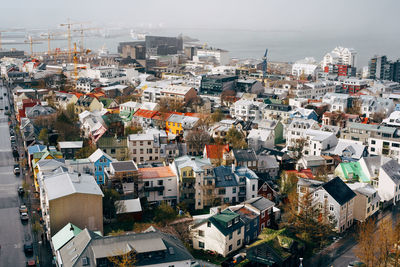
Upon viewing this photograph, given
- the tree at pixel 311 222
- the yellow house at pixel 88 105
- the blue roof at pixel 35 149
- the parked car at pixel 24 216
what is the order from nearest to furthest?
the tree at pixel 311 222
the parked car at pixel 24 216
the blue roof at pixel 35 149
the yellow house at pixel 88 105

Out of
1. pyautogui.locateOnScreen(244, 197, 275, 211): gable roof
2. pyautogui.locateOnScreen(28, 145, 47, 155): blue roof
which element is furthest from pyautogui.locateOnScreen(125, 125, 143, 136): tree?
pyautogui.locateOnScreen(244, 197, 275, 211): gable roof

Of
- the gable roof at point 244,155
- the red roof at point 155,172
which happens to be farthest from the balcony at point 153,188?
the gable roof at point 244,155

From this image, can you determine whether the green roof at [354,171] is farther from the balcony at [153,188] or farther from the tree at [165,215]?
the tree at [165,215]

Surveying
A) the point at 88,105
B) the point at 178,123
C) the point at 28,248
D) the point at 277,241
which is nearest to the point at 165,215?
the point at 277,241

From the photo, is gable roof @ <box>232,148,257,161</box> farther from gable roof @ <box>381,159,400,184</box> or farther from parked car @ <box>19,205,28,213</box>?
parked car @ <box>19,205,28,213</box>

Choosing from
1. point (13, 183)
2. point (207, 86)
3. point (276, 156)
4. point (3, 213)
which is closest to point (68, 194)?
point (3, 213)

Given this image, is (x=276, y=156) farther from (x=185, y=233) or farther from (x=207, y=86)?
(x=207, y=86)

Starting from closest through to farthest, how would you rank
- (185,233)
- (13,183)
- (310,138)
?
(185,233) → (13,183) → (310,138)
